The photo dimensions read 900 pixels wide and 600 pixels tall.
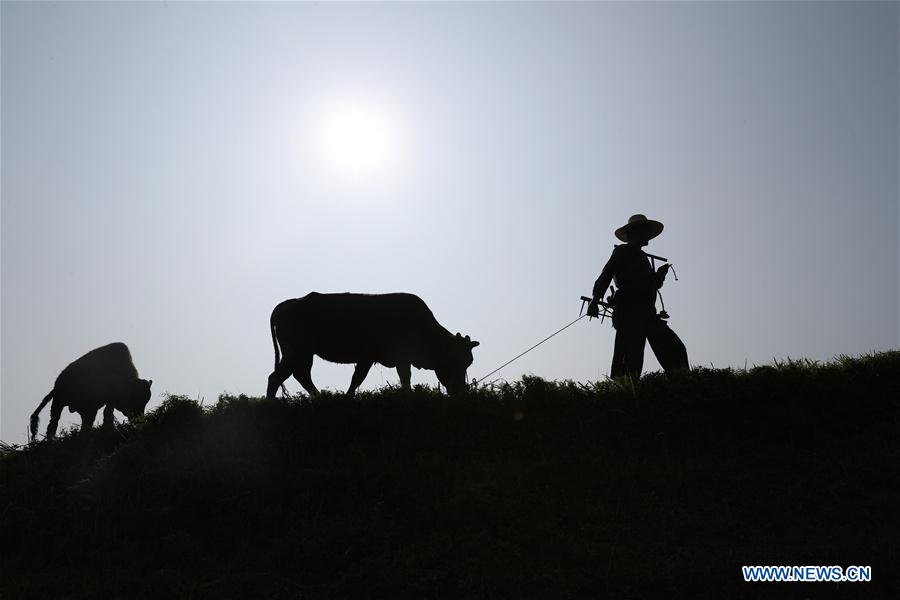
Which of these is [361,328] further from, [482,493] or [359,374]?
[482,493]

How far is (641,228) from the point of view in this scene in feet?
38.7

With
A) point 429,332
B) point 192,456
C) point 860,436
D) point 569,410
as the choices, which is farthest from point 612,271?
point 192,456

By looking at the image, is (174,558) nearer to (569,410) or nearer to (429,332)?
(569,410)

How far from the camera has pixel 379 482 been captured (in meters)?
7.34

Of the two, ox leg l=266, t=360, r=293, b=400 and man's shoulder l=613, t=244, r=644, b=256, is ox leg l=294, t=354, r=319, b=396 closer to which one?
ox leg l=266, t=360, r=293, b=400

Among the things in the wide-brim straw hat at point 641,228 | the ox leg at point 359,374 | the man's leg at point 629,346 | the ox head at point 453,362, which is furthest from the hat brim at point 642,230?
the ox leg at point 359,374

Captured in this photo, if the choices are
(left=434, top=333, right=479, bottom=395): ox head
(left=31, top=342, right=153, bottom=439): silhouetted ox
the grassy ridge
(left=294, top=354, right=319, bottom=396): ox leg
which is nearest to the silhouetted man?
the grassy ridge

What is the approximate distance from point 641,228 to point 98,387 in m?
13.2

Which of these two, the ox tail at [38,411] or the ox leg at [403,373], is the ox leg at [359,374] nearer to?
the ox leg at [403,373]

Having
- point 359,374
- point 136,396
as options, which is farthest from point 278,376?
point 136,396

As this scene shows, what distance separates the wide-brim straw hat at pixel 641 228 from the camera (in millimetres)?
11703

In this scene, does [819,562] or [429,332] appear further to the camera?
[429,332]

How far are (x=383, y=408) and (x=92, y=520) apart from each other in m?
3.25

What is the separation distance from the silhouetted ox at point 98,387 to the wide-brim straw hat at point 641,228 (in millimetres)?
11996
